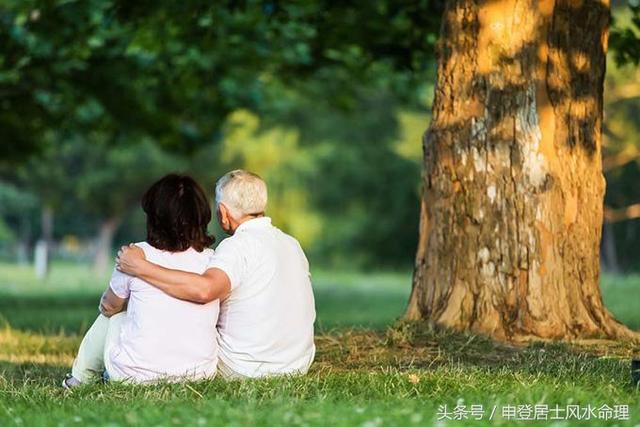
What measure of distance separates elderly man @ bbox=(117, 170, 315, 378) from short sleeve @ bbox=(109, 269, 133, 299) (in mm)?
74

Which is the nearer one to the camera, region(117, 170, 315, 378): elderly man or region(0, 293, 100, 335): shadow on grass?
region(117, 170, 315, 378): elderly man

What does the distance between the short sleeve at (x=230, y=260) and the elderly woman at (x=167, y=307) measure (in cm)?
10

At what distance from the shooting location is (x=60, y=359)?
34.2 feet

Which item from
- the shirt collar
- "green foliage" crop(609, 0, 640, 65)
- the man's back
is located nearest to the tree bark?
"green foliage" crop(609, 0, 640, 65)

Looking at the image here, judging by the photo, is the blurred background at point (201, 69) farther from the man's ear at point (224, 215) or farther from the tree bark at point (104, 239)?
the tree bark at point (104, 239)

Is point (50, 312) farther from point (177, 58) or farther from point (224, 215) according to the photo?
point (224, 215)

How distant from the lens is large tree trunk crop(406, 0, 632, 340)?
9.20 meters

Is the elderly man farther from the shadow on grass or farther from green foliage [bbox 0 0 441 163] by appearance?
green foliage [bbox 0 0 441 163]

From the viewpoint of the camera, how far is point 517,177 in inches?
365

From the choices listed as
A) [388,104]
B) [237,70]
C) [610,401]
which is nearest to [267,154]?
[388,104]

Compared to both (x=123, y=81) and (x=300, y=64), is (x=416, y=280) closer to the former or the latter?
(x=300, y=64)

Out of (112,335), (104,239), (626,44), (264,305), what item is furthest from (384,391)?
(104,239)

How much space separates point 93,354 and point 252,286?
104 cm

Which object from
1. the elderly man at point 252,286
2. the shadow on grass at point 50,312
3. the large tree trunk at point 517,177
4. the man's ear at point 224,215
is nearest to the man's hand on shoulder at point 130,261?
the elderly man at point 252,286
